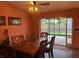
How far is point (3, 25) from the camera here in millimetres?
7223

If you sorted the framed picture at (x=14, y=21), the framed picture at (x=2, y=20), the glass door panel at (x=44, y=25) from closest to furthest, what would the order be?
the framed picture at (x=2, y=20), the framed picture at (x=14, y=21), the glass door panel at (x=44, y=25)

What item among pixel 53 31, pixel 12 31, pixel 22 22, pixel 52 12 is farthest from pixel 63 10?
pixel 12 31

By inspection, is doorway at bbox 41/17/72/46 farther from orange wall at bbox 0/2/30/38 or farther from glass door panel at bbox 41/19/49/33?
orange wall at bbox 0/2/30/38

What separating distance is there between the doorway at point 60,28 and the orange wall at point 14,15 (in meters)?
1.28

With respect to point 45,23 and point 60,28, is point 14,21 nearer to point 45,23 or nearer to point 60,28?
point 45,23

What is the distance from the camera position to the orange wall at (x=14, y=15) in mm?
7197

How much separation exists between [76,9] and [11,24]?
412 centimetres

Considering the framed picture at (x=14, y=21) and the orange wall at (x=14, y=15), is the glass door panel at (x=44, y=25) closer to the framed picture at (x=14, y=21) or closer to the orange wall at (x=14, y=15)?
the orange wall at (x=14, y=15)

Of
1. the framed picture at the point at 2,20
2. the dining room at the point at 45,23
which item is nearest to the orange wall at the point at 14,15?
the dining room at the point at 45,23

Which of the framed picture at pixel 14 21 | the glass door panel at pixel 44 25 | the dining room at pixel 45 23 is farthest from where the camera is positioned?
the glass door panel at pixel 44 25

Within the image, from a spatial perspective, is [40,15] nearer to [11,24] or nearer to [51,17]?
[51,17]

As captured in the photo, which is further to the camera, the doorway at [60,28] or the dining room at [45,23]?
the doorway at [60,28]

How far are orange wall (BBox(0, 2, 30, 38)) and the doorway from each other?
4.20 ft

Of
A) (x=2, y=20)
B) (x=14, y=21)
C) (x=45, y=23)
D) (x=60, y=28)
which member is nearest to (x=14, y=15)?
(x=14, y=21)
